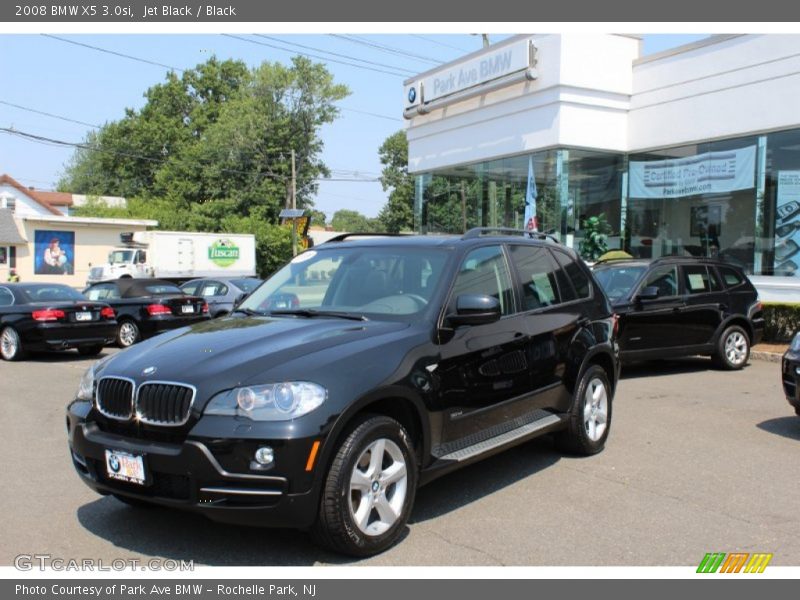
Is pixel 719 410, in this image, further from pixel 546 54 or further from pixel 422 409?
pixel 546 54

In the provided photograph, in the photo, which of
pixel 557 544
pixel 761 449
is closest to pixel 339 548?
pixel 557 544

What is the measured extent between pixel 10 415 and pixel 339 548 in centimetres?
585

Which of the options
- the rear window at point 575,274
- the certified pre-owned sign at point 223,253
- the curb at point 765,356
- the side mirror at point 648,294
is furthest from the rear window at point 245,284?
the certified pre-owned sign at point 223,253

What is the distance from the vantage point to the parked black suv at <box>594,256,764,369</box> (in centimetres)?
1022

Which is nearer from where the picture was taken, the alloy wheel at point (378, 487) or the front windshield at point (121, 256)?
the alloy wheel at point (378, 487)

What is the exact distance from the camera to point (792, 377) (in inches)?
282

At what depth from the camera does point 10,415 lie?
8.12 metres

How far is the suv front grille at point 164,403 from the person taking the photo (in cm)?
380

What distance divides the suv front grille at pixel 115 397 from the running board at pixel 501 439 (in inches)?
73.2

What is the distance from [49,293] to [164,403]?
1135 cm

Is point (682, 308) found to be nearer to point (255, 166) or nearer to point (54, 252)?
point (54, 252)

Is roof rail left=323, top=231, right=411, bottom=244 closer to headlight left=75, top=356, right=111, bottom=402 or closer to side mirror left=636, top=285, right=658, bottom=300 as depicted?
headlight left=75, top=356, right=111, bottom=402

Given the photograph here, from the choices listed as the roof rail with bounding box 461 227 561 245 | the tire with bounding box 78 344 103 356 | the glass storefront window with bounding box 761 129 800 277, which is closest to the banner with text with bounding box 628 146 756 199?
the glass storefront window with bounding box 761 129 800 277

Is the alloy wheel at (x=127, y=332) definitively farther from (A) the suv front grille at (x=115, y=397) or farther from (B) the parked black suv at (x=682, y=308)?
A: (A) the suv front grille at (x=115, y=397)
